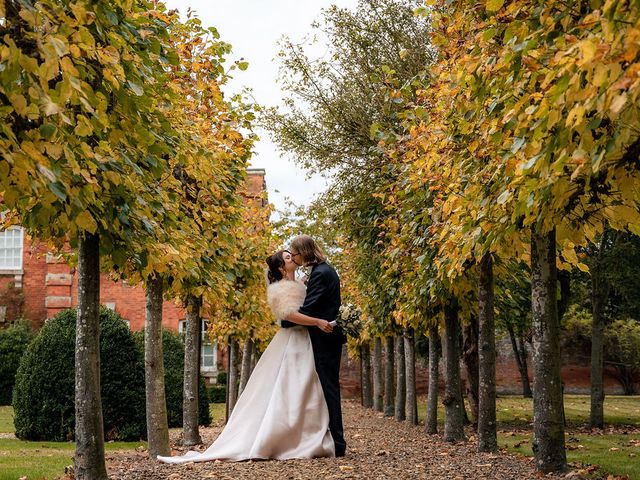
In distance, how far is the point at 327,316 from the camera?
8906mm

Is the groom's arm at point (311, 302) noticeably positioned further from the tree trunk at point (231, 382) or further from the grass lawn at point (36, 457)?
the tree trunk at point (231, 382)

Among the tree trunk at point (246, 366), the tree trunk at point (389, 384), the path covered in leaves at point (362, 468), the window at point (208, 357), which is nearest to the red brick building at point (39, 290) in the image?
the window at point (208, 357)

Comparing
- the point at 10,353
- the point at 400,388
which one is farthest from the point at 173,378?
the point at 10,353

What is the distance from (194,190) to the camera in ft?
37.7

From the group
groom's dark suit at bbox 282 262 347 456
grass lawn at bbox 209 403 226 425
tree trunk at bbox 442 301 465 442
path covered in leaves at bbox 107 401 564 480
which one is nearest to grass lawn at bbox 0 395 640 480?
tree trunk at bbox 442 301 465 442

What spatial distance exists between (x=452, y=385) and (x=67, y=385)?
7.56m

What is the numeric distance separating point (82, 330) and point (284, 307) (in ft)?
7.38

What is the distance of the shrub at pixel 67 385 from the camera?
15859 millimetres

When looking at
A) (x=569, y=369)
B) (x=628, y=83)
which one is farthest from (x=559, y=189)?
(x=569, y=369)

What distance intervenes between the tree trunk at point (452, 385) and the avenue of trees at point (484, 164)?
27 millimetres

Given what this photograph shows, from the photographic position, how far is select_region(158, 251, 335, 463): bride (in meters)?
8.61

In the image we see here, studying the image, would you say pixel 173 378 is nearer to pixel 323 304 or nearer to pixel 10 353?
pixel 323 304

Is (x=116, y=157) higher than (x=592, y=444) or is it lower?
higher

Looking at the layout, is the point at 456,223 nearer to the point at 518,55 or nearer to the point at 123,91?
the point at 518,55
